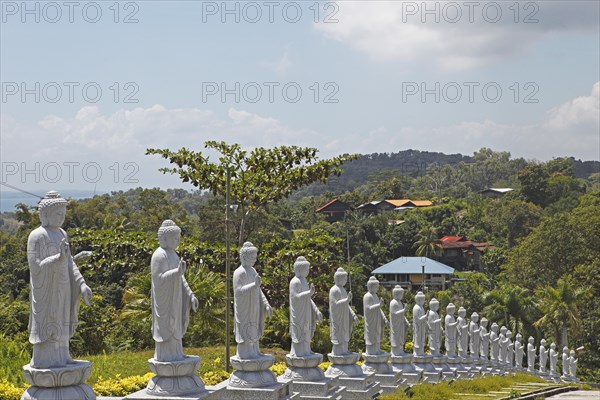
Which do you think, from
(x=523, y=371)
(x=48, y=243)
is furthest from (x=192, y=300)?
(x=523, y=371)

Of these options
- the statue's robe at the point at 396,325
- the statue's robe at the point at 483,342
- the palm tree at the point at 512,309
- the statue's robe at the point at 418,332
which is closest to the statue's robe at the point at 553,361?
the palm tree at the point at 512,309

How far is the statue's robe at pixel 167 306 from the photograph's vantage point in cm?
888

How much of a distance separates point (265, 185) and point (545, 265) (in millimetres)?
26323

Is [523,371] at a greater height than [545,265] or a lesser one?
lesser

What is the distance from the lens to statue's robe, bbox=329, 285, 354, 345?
12938 millimetres

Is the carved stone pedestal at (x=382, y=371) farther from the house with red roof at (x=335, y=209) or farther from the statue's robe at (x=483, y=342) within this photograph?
the house with red roof at (x=335, y=209)

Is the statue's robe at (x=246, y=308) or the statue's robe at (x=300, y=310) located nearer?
the statue's robe at (x=246, y=308)

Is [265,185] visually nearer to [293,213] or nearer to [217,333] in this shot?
[217,333]

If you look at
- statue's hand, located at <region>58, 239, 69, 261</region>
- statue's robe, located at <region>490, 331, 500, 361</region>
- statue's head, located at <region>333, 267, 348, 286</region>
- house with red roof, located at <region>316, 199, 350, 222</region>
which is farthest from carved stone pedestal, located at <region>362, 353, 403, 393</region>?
house with red roof, located at <region>316, 199, 350, 222</region>

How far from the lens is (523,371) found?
29.0 m

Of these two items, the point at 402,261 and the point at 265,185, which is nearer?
the point at 265,185

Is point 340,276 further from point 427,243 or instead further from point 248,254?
point 427,243

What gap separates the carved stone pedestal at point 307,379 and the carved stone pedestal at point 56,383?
163 inches

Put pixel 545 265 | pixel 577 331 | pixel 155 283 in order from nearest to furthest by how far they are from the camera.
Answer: pixel 155 283 → pixel 577 331 → pixel 545 265
